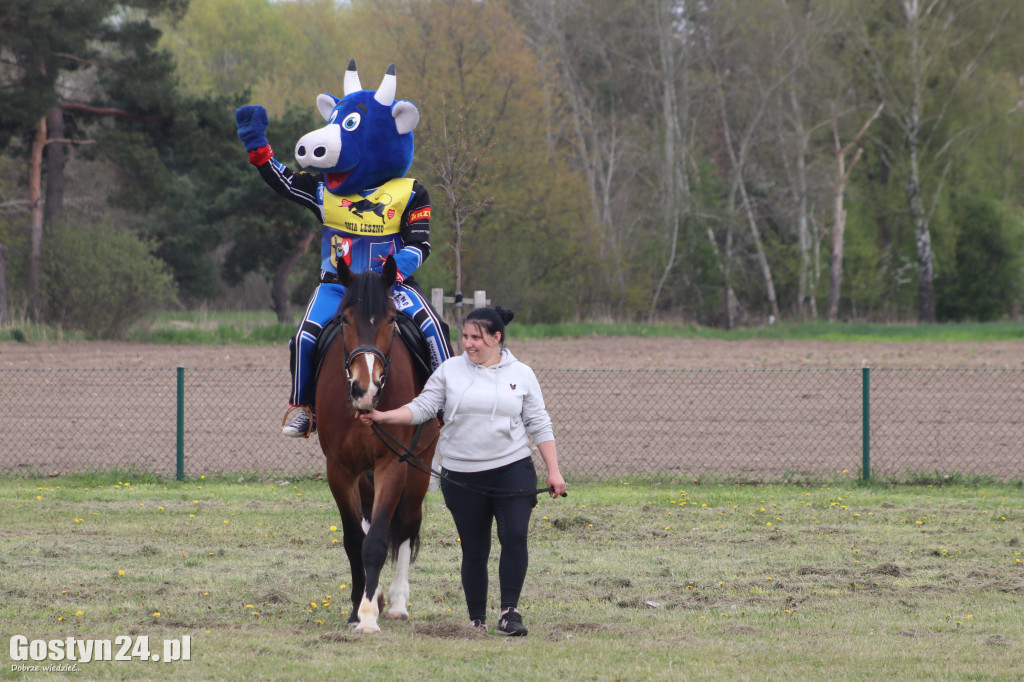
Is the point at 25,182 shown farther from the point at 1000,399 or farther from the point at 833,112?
the point at 1000,399

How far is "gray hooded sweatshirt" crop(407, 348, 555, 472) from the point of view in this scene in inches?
209

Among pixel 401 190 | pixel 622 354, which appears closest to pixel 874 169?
pixel 622 354

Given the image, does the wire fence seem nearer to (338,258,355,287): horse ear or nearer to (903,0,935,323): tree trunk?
(338,258,355,287): horse ear

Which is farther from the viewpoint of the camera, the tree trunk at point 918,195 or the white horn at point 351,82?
the tree trunk at point 918,195

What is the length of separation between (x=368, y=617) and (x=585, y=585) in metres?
1.67

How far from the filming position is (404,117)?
6859mm

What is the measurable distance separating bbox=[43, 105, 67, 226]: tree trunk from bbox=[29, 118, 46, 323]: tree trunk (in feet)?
0.94

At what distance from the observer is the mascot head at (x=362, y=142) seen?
21.4 feet

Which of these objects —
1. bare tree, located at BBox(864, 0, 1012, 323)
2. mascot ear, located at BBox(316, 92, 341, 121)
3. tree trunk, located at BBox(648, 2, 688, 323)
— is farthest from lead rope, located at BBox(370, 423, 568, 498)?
bare tree, located at BBox(864, 0, 1012, 323)

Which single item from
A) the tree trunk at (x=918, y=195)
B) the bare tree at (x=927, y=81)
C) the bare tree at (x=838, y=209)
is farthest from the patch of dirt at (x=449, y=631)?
the tree trunk at (x=918, y=195)

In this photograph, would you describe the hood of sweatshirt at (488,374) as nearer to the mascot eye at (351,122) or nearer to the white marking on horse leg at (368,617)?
the white marking on horse leg at (368,617)

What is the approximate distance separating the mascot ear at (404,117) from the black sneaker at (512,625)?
10.6ft

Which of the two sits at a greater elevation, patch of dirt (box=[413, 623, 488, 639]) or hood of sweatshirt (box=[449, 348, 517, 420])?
hood of sweatshirt (box=[449, 348, 517, 420])

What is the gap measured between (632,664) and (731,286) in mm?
34441
